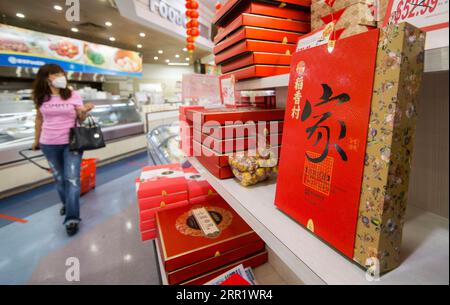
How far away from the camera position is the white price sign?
0.39 meters

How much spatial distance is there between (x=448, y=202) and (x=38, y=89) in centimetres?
129

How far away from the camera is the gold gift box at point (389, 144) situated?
35 centimetres

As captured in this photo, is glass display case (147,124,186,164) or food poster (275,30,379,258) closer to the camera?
food poster (275,30,379,258)

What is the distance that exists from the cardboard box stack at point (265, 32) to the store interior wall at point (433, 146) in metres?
0.46

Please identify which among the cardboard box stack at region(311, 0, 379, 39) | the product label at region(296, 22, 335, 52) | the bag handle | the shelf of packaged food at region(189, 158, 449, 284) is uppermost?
the cardboard box stack at region(311, 0, 379, 39)

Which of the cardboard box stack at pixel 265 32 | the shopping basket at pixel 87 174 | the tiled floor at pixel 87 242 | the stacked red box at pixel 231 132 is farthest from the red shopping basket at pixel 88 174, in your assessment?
the cardboard box stack at pixel 265 32

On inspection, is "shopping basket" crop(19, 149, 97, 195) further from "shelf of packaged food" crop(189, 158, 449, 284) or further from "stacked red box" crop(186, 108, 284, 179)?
"shelf of packaged food" crop(189, 158, 449, 284)

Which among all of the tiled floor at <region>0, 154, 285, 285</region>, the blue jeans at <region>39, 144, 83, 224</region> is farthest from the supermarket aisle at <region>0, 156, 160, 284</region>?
the blue jeans at <region>39, 144, 83, 224</region>

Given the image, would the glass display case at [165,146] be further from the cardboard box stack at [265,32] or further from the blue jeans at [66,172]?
the cardboard box stack at [265,32]

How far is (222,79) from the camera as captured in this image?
1.25 metres

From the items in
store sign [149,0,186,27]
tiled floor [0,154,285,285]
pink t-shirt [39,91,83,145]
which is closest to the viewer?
tiled floor [0,154,285,285]

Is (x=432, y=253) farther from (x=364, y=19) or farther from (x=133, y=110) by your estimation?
(x=133, y=110)

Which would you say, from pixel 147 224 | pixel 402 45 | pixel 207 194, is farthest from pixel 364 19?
pixel 147 224

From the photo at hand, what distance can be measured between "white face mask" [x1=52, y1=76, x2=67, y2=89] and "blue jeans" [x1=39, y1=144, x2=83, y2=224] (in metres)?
0.22
